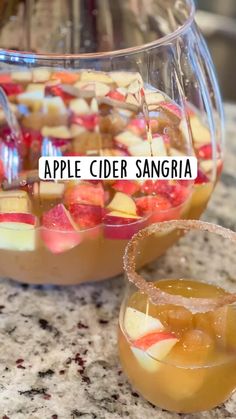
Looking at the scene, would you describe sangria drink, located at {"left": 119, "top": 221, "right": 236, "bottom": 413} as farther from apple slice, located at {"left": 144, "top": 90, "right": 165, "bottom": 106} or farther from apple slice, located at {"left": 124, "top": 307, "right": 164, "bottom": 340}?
apple slice, located at {"left": 144, "top": 90, "right": 165, "bottom": 106}

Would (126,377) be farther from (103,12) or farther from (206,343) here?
(103,12)

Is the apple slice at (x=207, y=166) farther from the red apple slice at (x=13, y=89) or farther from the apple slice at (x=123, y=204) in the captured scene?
the red apple slice at (x=13, y=89)

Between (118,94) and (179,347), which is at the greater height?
(118,94)

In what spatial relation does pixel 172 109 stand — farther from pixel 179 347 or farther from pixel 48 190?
pixel 179 347

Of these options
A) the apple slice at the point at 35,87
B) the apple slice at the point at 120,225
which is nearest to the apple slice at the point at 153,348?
the apple slice at the point at 120,225

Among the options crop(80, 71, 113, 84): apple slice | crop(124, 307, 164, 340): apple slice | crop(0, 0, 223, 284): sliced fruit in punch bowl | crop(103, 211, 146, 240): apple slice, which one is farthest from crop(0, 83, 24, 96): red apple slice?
crop(124, 307, 164, 340): apple slice

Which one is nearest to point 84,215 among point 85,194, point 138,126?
point 85,194
